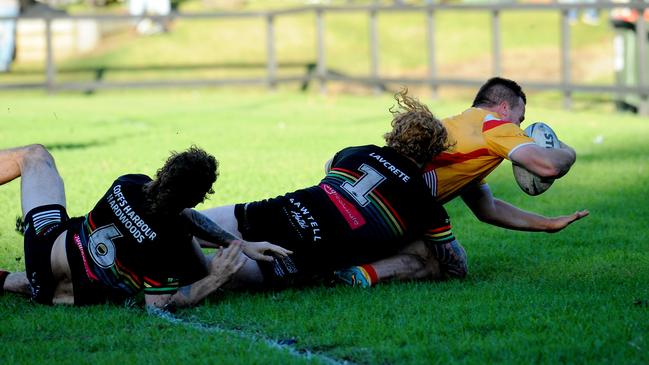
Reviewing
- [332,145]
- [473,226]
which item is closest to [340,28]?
[332,145]

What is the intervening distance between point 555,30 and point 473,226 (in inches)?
802

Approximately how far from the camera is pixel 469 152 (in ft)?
22.2

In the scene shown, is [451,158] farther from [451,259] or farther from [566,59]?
[566,59]

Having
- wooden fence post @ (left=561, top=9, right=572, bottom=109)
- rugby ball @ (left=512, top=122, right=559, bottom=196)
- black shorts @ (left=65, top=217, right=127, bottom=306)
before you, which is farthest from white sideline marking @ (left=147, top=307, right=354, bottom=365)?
wooden fence post @ (left=561, top=9, right=572, bottom=109)

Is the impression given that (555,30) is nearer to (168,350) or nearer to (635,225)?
(635,225)

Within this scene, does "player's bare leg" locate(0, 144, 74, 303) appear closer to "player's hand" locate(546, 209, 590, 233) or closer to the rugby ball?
the rugby ball

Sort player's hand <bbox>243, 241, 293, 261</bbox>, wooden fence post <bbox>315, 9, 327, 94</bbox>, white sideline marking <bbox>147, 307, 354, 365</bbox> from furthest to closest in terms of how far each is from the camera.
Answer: wooden fence post <bbox>315, 9, 327, 94</bbox>, player's hand <bbox>243, 241, 293, 261</bbox>, white sideline marking <bbox>147, 307, 354, 365</bbox>

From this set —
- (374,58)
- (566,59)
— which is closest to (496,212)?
(566,59)

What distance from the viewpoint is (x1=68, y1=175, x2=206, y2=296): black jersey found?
5.95 meters

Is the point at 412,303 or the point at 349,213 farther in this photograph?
the point at 349,213

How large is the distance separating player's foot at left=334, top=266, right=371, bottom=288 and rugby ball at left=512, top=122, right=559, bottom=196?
1129 mm

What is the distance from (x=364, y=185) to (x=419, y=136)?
426 mm

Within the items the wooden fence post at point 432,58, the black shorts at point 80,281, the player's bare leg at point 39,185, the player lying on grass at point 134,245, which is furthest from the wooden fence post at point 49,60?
the black shorts at point 80,281

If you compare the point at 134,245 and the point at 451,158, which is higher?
the point at 451,158
